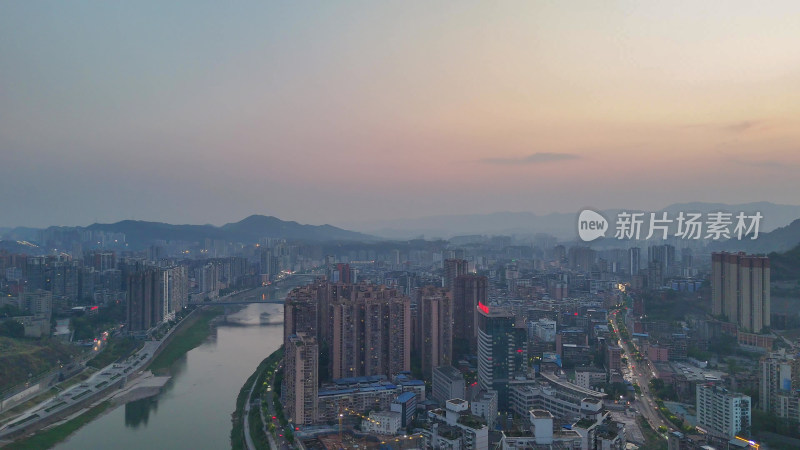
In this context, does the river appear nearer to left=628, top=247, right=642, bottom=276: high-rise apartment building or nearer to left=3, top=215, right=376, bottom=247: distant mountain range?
left=628, top=247, right=642, bottom=276: high-rise apartment building

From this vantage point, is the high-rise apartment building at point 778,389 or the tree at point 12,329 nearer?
the high-rise apartment building at point 778,389

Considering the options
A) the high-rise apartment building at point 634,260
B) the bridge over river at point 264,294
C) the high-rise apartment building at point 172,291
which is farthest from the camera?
the high-rise apartment building at point 634,260

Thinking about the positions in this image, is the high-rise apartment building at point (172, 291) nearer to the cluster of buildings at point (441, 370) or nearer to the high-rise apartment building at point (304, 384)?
the cluster of buildings at point (441, 370)

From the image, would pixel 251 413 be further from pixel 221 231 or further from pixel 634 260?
pixel 221 231

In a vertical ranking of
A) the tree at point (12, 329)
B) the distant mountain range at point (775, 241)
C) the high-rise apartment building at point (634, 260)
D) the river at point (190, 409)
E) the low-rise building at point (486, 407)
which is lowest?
the river at point (190, 409)

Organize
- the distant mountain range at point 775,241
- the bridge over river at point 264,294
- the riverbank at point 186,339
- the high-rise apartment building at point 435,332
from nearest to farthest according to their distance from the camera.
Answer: the high-rise apartment building at point 435,332
the riverbank at point 186,339
the distant mountain range at point 775,241
the bridge over river at point 264,294

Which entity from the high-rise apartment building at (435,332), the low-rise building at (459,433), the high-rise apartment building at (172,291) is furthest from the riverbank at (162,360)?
the low-rise building at (459,433)
